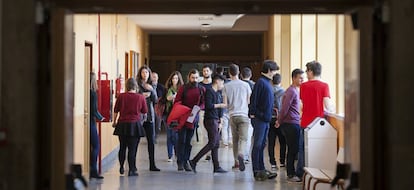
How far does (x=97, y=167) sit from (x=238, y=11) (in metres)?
5.79

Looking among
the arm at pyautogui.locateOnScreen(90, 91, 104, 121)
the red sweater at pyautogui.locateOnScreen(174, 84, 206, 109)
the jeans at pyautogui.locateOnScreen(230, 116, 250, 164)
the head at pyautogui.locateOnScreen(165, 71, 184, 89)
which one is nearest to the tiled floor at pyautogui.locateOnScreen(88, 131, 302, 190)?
the jeans at pyautogui.locateOnScreen(230, 116, 250, 164)

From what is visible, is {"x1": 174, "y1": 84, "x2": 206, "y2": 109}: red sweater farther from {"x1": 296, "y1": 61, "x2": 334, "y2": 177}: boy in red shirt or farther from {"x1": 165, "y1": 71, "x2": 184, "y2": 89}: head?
{"x1": 296, "y1": 61, "x2": 334, "y2": 177}: boy in red shirt

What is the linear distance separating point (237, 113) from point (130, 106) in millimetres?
1542

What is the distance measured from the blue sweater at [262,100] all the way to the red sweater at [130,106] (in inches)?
61.4

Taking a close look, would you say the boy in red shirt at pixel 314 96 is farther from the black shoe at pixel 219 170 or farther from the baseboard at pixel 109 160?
the baseboard at pixel 109 160

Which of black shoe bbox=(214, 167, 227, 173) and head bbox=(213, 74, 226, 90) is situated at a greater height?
head bbox=(213, 74, 226, 90)

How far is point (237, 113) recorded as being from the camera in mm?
10031

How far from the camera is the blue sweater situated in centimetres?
938

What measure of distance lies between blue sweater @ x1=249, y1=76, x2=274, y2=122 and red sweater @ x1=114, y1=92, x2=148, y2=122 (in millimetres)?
1560

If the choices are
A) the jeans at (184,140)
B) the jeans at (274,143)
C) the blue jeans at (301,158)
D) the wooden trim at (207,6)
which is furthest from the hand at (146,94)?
the wooden trim at (207,6)
